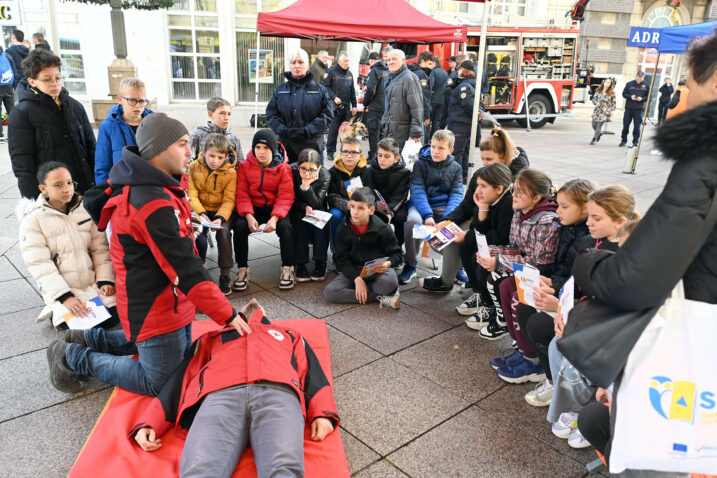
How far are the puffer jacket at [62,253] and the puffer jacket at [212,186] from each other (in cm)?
107

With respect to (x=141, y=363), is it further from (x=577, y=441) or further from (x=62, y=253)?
(x=577, y=441)

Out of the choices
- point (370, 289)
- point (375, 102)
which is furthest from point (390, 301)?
point (375, 102)

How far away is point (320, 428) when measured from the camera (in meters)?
2.71

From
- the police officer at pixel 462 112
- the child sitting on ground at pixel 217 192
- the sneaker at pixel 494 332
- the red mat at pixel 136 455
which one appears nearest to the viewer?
the red mat at pixel 136 455

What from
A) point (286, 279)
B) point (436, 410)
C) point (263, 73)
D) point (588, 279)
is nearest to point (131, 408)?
point (436, 410)

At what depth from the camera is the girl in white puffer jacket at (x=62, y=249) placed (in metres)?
3.67

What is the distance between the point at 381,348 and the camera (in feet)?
12.5

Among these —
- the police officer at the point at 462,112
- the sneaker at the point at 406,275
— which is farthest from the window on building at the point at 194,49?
the sneaker at the point at 406,275

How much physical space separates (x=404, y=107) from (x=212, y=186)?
12.2 feet

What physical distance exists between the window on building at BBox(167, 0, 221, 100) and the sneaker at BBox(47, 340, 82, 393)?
58.1 feet

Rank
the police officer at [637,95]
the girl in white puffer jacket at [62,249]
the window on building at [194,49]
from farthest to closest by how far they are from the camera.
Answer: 1. the window on building at [194,49]
2. the police officer at [637,95]
3. the girl in white puffer jacket at [62,249]

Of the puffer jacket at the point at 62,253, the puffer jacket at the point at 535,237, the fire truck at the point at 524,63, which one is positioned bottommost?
the puffer jacket at the point at 62,253

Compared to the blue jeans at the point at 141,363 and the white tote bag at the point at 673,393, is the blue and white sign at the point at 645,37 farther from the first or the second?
the blue jeans at the point at 141,363

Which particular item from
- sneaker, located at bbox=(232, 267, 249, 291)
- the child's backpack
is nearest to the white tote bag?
sneaker, located at bbox=(232, 267, 249, 291)
